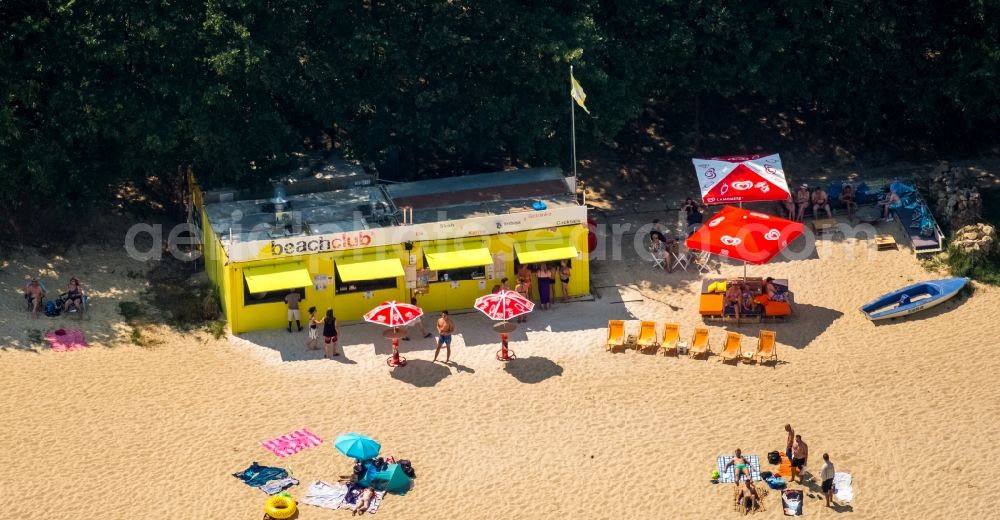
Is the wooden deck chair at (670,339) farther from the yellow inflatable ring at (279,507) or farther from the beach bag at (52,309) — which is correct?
the beach bag at (52,309)

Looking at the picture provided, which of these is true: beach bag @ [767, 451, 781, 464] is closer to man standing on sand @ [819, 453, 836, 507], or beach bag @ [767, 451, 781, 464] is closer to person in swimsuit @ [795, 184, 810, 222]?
man standing on sand @ [819, 453, 836, 507]

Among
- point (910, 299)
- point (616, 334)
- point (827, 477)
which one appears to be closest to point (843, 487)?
point (827, 477)

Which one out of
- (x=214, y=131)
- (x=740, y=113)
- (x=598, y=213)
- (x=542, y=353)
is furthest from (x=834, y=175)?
(x=214, y=131)

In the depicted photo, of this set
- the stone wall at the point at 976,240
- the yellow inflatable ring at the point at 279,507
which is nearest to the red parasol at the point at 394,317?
the yellow inflatable ring at the point at 279,507

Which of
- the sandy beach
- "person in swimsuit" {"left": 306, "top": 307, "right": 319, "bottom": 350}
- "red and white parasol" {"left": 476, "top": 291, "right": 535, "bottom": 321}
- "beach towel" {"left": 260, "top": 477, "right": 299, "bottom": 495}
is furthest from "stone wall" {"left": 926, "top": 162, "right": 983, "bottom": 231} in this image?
"beach towel" {"left": 260, "top": 477, "right": 299, "bottom": 495}

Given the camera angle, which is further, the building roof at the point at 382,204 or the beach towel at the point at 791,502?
the building roof at the point at 382,204
